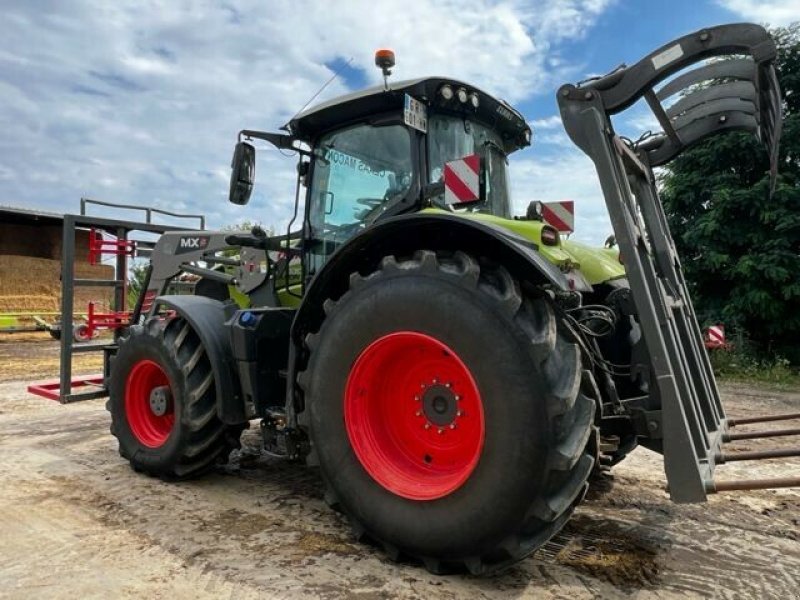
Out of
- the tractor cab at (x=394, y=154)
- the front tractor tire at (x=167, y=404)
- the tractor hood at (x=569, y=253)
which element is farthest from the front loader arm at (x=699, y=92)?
the front tractor tire at (x=167, y=404)

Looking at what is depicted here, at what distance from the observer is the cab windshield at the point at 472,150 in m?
3.43

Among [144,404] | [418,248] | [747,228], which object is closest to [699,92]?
[418,248]

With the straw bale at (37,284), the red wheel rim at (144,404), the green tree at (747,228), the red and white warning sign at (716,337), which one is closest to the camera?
the red wheel rim at (144,404)

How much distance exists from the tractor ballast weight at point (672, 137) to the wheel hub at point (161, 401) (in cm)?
286

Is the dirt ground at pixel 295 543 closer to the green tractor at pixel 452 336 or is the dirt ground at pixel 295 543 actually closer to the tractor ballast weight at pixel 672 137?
the green tractor at pixel 452 336

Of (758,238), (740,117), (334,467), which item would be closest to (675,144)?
(740,117)

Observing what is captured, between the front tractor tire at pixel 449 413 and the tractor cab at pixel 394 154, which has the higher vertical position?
the tractor cab at pixel 394 154

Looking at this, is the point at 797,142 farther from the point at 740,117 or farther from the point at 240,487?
the point at 240,487

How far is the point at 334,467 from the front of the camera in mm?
2781

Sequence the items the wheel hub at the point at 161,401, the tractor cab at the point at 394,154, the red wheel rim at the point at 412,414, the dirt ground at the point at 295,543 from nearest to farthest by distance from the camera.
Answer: the dirt ground at the point at 295,543 → the red wheel rim at the point at 412,414 → the tractor cab at the point at 394,154 → the wheel hub at the point at 161,401

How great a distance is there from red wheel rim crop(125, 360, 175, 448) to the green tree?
9.24 metres

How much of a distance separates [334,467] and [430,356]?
0.67 metres

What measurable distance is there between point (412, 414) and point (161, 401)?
1.92 m

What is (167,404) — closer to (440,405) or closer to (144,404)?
(144,404)
